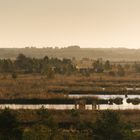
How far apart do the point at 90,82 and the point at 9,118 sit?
168ft

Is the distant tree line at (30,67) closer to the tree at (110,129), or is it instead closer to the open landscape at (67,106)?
the open landscape at (67,106)

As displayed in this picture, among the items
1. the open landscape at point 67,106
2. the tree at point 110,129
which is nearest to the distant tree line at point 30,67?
the open landscape at point 67,106

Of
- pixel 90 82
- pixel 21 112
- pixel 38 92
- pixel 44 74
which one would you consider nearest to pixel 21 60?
pixel 44 74

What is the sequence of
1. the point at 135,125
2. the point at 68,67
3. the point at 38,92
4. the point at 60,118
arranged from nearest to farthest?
the point at 135,125, the point at 60,118, the point at 38,92, the point at 68,67

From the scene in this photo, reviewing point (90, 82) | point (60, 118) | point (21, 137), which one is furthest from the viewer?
point (90, 82)

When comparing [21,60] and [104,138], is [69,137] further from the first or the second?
[21,60]

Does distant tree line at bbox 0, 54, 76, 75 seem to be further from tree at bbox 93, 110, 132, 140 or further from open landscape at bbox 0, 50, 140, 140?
tree at bbox 93, 110, 132, 140

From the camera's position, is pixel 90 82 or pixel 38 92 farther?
pixel 90 82

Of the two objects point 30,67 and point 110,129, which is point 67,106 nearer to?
point 110,129

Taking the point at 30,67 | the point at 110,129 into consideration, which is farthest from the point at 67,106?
the point at 30,67

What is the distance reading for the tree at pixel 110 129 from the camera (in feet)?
96.2

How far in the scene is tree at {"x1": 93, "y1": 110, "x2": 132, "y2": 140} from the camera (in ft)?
96.2

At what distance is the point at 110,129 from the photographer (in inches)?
1166

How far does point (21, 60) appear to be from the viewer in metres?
115
